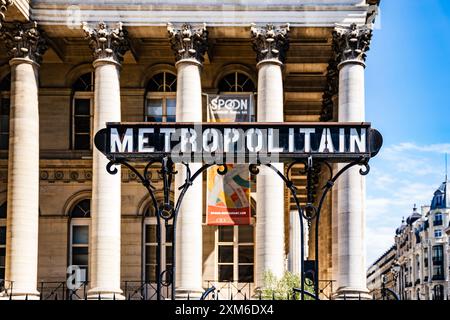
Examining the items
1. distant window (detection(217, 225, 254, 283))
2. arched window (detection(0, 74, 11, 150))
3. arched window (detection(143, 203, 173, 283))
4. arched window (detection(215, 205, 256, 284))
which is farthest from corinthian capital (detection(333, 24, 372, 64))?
arched window (detection(0, 74, 11, 150))

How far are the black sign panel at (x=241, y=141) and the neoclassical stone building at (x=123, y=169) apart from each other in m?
15.4

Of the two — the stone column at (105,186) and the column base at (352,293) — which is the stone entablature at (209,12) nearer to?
the stone column at (105,186)

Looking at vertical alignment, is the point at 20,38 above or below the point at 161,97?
above

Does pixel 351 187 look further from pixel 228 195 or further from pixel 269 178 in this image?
pixel 228 195

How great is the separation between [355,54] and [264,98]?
380cm

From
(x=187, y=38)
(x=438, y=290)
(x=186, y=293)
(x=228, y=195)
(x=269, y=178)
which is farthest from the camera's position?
(x=438, y=290)

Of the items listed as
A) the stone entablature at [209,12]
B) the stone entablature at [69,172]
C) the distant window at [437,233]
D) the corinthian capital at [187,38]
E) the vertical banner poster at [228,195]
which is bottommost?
the vertical banner poster at [228,195]

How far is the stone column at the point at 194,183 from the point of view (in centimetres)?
3825

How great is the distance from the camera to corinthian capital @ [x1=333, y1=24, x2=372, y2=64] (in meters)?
39.7

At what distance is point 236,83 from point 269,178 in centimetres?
801

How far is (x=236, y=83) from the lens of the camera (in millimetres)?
45562

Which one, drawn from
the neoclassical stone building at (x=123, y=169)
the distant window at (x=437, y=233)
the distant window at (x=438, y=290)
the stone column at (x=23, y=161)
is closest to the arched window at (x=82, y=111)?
the neoclassical stone building at (x=123, y=169)

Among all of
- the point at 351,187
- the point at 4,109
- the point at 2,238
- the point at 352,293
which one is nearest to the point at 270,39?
the point at 351,187
